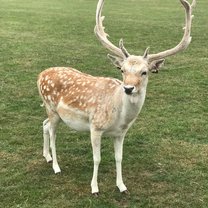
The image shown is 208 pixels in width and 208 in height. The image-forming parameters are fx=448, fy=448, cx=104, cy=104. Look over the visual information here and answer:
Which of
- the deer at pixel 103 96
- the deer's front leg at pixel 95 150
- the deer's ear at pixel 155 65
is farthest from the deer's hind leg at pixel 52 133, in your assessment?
the deer's ear at pixel 155 65

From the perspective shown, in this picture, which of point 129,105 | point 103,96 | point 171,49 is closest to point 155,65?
point 171,49

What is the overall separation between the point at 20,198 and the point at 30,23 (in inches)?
757

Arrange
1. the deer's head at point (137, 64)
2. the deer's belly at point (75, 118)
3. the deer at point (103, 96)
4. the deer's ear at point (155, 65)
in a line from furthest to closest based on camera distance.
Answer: the deer's belly at point (75, 118)
the deer's ear at point (155, 65)
the deer at point (103, 96)
the deer's head at point (137, 64)

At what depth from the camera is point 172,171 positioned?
7.15 metres

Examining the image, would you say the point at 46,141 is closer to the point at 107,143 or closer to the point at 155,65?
the point at 107,143

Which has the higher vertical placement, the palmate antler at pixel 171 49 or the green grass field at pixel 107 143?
the palmate antler at pixel 171 49

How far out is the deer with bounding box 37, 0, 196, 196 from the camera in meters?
5.59

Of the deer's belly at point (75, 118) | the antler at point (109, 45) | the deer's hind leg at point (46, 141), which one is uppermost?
the antler at point (109, 45)

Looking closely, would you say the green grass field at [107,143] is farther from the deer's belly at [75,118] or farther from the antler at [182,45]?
the antler at [182,45]

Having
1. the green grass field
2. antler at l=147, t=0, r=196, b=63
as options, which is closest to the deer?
antler at l=147, t=0, r=196, b=63

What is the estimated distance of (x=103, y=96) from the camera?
20.5 feet

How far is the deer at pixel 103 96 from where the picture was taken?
5.59 m

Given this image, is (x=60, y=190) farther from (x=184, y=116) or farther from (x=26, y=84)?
(x=26, y=84)

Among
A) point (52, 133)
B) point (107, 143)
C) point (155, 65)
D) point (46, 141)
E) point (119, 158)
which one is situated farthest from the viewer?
point (107, 143)
